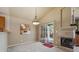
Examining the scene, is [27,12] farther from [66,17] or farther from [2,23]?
[66,17]

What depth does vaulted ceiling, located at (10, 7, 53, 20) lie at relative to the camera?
1878mm

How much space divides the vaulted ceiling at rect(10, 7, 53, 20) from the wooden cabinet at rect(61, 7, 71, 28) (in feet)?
0.75

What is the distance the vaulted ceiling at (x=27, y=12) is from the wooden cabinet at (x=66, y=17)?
0.75ft

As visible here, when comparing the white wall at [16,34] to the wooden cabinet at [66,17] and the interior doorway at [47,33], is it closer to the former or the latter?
the interior doorway at [47,33]

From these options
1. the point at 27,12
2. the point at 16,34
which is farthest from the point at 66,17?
the point at 16,34

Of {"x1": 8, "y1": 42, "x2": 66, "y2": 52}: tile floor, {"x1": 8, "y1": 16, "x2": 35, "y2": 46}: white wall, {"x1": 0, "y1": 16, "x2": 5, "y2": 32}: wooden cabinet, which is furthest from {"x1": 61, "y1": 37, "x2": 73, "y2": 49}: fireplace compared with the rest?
{"x1": 0, "y1": 16, "x2": 5, "y2": 32}: wooden cabinet

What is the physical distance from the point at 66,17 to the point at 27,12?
2.11ft

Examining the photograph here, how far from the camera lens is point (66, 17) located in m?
1.83

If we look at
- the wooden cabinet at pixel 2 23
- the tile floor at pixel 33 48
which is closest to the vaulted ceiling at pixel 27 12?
the wooden cabinet at pixel 2 23
